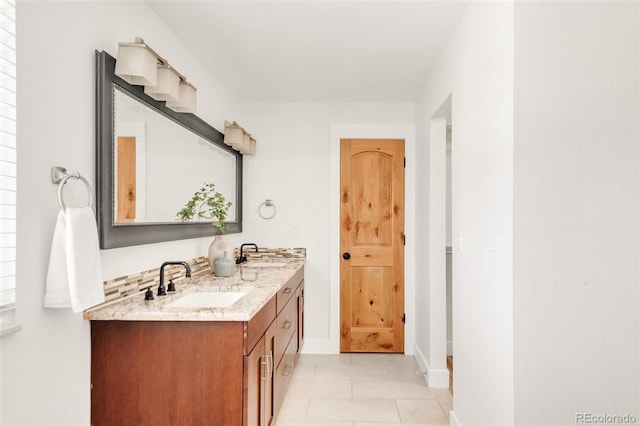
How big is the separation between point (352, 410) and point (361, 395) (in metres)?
0.25

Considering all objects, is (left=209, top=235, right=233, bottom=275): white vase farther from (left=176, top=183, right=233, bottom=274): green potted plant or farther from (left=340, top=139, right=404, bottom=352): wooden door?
(left=340, top=139, right=404, bottom=352): wooden door

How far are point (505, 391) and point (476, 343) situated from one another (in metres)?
0.38

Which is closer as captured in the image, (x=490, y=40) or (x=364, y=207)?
(x=490, y=40)

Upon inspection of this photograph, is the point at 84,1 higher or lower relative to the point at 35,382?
higher

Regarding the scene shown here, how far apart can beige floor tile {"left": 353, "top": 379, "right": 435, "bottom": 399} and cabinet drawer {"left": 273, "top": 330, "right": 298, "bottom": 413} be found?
1.81 feet

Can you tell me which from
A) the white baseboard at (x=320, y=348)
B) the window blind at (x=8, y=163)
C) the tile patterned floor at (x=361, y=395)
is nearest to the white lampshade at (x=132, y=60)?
the window blind at (x=8, y=163)

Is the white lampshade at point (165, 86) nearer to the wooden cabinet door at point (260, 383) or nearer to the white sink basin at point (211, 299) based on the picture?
the white sink basin at point (211, 299)

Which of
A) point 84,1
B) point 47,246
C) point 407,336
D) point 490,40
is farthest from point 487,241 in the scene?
point 407,336

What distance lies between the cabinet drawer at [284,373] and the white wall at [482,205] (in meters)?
1.05

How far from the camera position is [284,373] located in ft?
8.37

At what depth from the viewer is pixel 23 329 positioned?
49.2 inches
